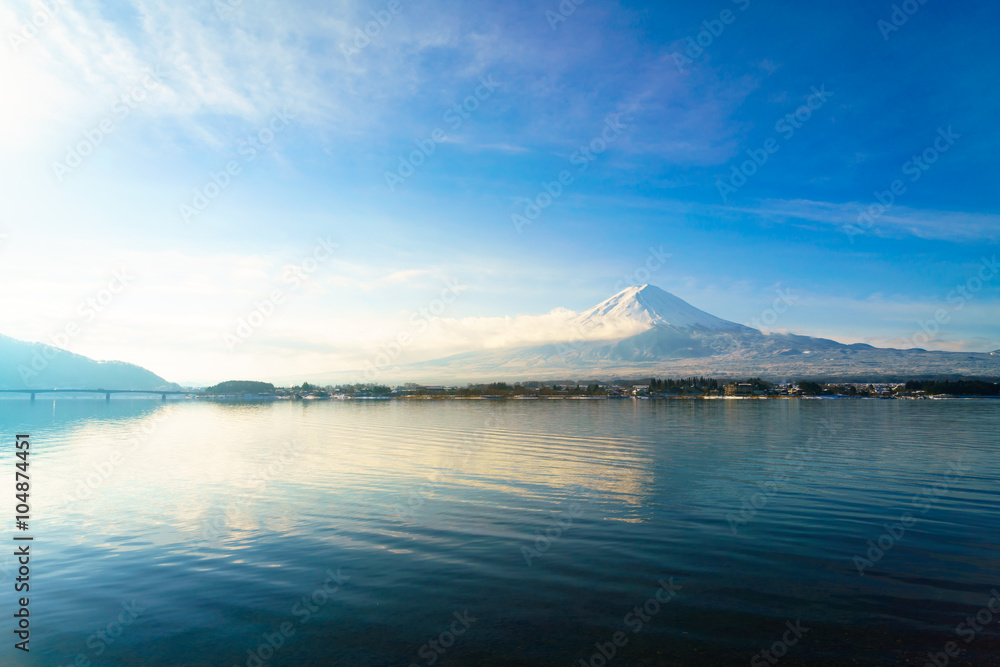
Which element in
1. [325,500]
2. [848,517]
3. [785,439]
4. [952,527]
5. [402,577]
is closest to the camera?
[402,577]

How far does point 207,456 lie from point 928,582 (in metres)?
43.4

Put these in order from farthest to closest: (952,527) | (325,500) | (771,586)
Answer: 1. (325,500)
2. (952,527)
3. (771,586)

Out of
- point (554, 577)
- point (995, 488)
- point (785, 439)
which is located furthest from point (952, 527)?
point (785, 439)

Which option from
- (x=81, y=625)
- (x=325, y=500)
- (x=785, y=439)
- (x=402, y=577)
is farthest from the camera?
(x=785, y=439)

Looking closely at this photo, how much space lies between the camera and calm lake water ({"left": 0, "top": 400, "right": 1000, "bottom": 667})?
1040cm

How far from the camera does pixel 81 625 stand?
11.5 meters

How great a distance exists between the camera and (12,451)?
41500 millimetres

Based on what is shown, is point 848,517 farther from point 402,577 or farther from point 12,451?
point 12,451

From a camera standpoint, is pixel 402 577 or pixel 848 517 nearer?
pixel 402 577

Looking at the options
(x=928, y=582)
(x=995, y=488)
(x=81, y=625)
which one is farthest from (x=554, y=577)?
(x=995, y=488)

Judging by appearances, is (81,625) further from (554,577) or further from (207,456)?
(207,456)

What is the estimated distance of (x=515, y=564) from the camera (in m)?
15.0

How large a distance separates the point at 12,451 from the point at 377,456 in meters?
30.1

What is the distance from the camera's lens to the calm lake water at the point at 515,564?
10398mm
